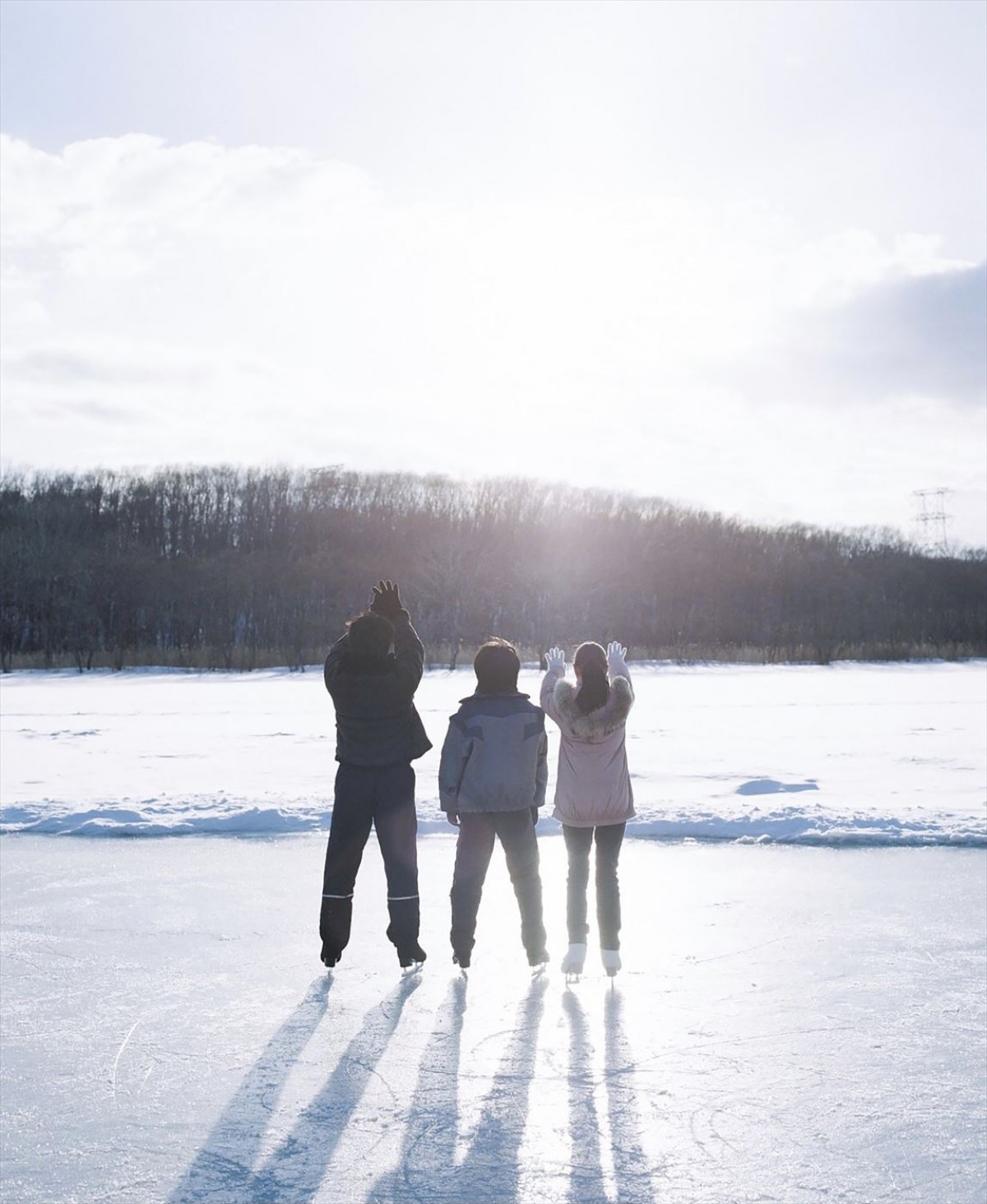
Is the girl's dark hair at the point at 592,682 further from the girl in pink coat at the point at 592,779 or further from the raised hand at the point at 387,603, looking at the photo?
the raised hand at the point at 387,603

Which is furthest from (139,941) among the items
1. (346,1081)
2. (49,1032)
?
(346,1081)

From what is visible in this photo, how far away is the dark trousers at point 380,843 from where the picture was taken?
4.46 meters

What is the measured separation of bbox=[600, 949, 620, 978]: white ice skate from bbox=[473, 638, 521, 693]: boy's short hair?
109 cm

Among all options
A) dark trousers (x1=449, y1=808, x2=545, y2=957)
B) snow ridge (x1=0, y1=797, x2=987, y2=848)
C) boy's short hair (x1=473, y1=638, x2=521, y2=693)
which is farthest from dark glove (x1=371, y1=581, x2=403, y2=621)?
snow ridge (x1=0, y1=797, x2=987, y2=848)

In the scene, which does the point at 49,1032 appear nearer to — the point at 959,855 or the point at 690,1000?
the point at 690,1000

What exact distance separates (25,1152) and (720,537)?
66.6 meters

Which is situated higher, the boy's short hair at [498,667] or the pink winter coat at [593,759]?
the boy's short hair at [498,667]

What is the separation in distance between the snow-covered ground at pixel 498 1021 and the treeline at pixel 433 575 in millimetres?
24016

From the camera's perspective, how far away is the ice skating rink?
2783 millimetres

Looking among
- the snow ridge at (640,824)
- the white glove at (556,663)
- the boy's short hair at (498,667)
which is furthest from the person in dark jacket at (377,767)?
the snow ridge at (640,824)

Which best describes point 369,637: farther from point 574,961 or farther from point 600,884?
point 574,961

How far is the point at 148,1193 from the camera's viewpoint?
2684 millimetres

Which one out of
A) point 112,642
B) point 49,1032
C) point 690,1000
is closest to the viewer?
point 49,1032

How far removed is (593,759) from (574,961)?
77 centimetres
